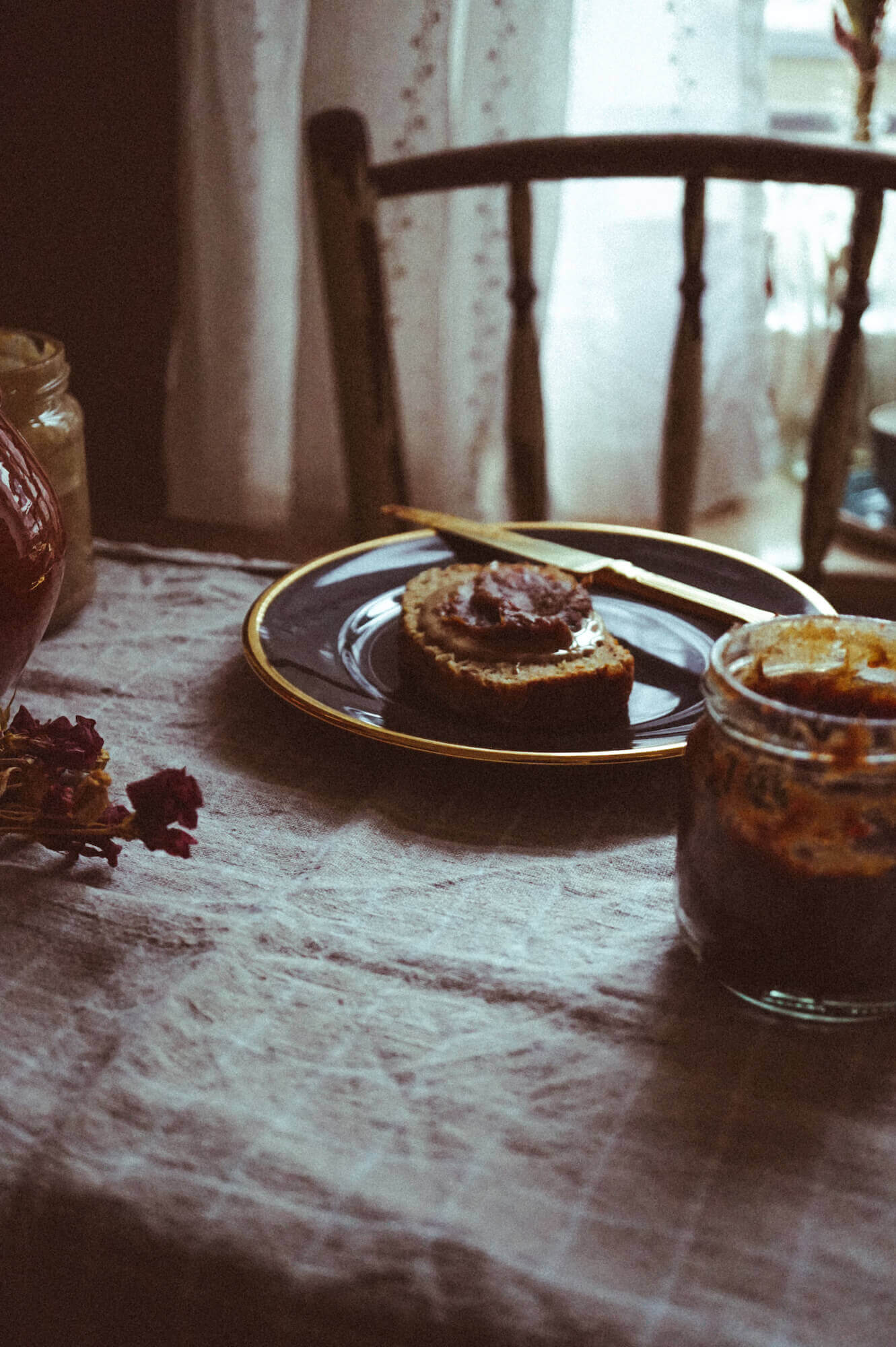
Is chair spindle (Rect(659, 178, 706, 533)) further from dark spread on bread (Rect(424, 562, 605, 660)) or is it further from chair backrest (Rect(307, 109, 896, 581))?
dark spread on bread (Rect(424, 562, 605, 660))

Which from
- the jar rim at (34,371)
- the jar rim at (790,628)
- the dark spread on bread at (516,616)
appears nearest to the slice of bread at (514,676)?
the dark spread on bread at (516,616)

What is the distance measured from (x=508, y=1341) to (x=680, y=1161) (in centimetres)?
8

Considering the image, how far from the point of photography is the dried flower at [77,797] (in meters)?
0.53

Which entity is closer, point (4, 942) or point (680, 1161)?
point (680, 1161)

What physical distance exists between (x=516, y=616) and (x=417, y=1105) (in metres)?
0.32

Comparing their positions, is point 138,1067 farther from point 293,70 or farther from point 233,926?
point 293,70

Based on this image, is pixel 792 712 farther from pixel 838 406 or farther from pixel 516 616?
pixel 838 406

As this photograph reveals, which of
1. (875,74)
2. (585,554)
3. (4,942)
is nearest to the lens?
(4,942)

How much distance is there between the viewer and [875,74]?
1.49 m

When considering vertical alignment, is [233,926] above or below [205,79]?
below

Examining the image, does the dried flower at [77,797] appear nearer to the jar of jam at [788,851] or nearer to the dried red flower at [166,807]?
the dried red flower at [166,807]

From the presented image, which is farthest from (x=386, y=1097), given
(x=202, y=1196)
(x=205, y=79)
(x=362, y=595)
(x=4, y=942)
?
(x=205, y=79)

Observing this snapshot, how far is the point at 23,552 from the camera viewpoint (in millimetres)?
579

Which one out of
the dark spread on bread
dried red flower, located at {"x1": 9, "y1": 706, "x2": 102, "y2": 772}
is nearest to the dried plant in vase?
the dark spread on bread
